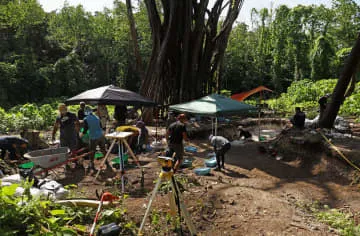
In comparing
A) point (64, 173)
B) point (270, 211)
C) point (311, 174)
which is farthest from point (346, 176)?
point (64, 173)

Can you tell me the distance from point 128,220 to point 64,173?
3277mm

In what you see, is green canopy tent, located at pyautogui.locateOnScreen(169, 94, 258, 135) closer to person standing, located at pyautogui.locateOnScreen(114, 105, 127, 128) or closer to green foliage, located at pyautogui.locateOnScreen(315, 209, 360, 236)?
person standing, located at pyautogui.locateOnScreen(114, 105, 127, 128)

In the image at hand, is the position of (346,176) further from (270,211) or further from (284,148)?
(270,211)

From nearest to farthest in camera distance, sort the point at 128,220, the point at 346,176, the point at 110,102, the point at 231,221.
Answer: the point at 128,220 < the point at 231,221 < the point at 346,176 < the point at 110,102

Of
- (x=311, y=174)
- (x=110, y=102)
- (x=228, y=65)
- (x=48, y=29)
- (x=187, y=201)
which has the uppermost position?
(x=48, y=29)

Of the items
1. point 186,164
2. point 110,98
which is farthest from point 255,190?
point 110,98

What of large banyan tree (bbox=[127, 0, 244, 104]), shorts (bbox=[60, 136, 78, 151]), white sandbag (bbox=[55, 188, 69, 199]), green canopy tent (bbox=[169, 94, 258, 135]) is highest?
large banyan tree (bbox=[127, 0, 244, 104])

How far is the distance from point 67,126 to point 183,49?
25.6ft

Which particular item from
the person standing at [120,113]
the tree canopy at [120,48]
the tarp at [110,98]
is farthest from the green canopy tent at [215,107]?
the tree canopy at [120,48]

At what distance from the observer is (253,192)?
546 cm

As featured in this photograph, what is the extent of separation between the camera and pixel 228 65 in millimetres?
33500

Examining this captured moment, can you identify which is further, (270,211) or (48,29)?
(48,29)

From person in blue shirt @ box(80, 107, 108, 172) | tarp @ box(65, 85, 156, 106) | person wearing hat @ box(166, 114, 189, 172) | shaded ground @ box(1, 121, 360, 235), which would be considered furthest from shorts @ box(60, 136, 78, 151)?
person wearing hat @ box(166, 114, 189, 172)

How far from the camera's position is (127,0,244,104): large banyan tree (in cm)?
1293
